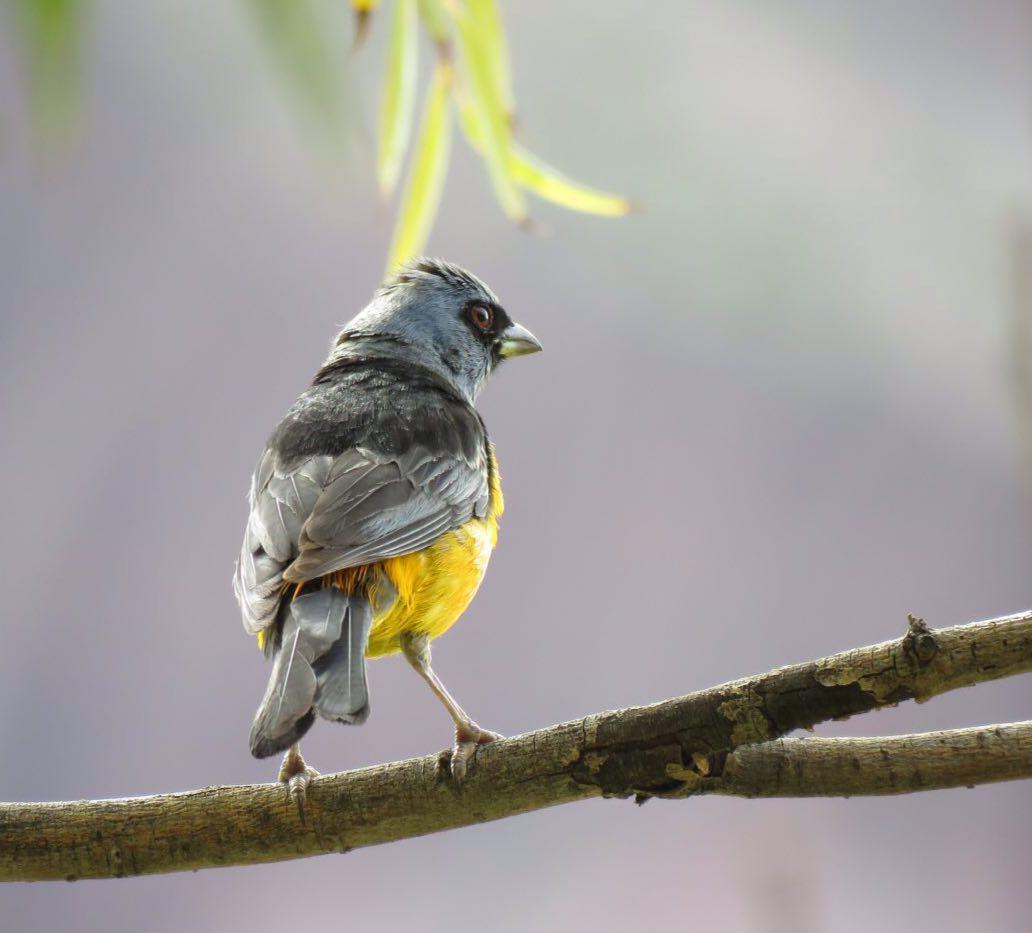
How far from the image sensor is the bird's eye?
342cm

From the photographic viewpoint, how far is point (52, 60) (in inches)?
75.4

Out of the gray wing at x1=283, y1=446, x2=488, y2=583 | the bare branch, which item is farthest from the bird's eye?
the bare branch

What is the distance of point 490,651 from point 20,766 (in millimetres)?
1956

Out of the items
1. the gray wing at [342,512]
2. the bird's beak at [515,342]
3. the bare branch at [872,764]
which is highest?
the bird's beak at [515,342]

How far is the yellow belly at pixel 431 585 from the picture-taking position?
2.46 metres

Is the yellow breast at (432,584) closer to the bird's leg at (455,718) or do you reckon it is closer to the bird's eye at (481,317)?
the bird's leg at (455,718)

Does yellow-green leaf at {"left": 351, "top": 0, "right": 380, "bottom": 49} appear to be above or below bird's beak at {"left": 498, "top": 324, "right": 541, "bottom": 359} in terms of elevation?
above

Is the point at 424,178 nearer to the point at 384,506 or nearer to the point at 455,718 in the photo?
the point at 384,506

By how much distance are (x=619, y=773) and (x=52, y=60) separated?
1.36 metres

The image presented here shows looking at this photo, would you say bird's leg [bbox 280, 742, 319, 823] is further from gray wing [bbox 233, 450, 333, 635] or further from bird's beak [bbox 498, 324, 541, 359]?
bird's beak [bbox 498, 324, 541, 359]

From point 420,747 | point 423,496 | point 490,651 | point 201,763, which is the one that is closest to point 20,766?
point 201,763

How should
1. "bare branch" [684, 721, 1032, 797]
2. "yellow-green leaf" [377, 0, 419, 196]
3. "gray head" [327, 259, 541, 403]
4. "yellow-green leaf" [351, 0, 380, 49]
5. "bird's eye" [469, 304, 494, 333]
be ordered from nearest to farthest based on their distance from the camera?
1. "bare branch" [684, 721, 1032, 797]
2. "yellow-green leaf" [351, 0, 380, 49]
3. "yellow-green leaf" [377, 0, 419, 196]
4. "gray head" [327, 259, 541, 403]
5. "bird's eye" [469, 304, 494, 333]

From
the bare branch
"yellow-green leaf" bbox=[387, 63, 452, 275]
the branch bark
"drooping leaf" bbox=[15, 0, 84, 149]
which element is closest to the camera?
the branch bark

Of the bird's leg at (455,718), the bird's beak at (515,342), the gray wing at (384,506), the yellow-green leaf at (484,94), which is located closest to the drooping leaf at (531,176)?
the yellow-green leaf at (484,94)
